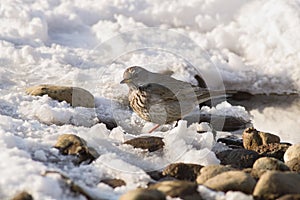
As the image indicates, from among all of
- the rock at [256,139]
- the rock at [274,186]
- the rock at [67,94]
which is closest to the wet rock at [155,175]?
the rock at [274,186]

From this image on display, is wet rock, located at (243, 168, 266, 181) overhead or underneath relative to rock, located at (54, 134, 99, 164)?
underneath

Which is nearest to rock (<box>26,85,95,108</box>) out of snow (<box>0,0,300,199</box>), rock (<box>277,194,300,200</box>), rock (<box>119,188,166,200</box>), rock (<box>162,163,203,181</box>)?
snow (<box>0,0,300,199</box>)

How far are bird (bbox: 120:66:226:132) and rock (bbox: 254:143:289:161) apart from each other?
1.11m

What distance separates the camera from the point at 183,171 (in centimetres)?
440

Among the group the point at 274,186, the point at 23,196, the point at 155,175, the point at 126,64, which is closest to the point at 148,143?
the point at 155,175

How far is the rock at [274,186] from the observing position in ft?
12.3

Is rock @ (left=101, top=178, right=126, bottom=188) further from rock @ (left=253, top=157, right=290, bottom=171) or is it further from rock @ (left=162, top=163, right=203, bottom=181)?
rock @ (left=253, top=157, right=290, bottom=171)

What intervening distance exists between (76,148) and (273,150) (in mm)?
1832

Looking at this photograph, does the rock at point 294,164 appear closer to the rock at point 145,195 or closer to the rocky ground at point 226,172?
the rocky ground at point 226,172

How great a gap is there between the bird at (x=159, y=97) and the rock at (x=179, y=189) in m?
2.28

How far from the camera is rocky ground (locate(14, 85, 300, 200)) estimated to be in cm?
371

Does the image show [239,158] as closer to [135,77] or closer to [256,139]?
[256,139]

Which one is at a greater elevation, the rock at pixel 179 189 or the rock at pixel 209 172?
the rock at pixel 209 172

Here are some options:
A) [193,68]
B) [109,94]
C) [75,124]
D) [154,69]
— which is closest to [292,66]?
[193,68]
